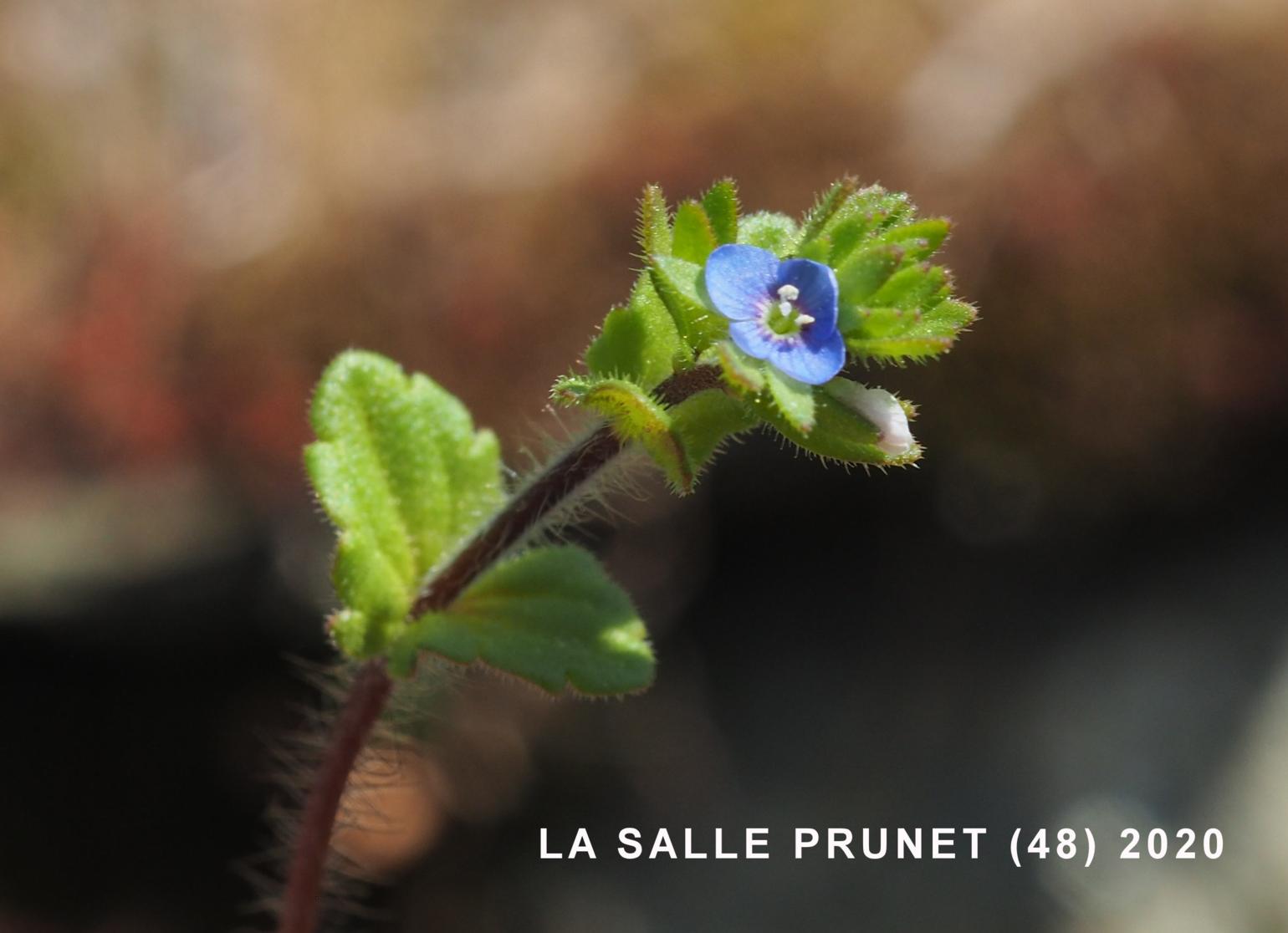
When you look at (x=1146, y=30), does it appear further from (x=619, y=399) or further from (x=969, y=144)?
(x=619, y=399)

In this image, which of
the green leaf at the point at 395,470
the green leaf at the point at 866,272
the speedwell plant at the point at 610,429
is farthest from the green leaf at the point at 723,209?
the green leaf at the point at 395,470

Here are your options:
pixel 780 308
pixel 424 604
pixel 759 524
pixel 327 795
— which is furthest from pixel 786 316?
pixel 759 524

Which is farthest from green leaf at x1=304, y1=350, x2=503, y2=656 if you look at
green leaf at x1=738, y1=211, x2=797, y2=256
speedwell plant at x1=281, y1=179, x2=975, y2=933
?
green leaf at x1=738, y1=211, x2=797, y2=256

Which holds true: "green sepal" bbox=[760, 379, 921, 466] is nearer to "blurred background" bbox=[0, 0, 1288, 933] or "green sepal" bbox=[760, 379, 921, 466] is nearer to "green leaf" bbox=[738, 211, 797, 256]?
"green leaf" bbox=[738, 211, 797, 256]

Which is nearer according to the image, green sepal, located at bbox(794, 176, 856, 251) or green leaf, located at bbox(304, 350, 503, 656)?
green sepal, located at bbox(794, 176, 856, 251)

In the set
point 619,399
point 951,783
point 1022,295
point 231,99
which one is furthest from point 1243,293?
point 231,99

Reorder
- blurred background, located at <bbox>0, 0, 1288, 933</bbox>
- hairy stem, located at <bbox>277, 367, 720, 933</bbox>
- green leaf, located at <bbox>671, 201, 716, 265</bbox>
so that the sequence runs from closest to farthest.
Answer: green leaf, located at <bbox>671, 201, 716, 265</bbox> < hairy stem, located at <bbox>277, 367, 720, 933</bbox> < blurred background, located at <bbox>0, 0, 1288, 933</bbox>

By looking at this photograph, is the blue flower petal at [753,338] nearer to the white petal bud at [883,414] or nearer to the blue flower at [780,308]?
the blue flower at [780,308]
